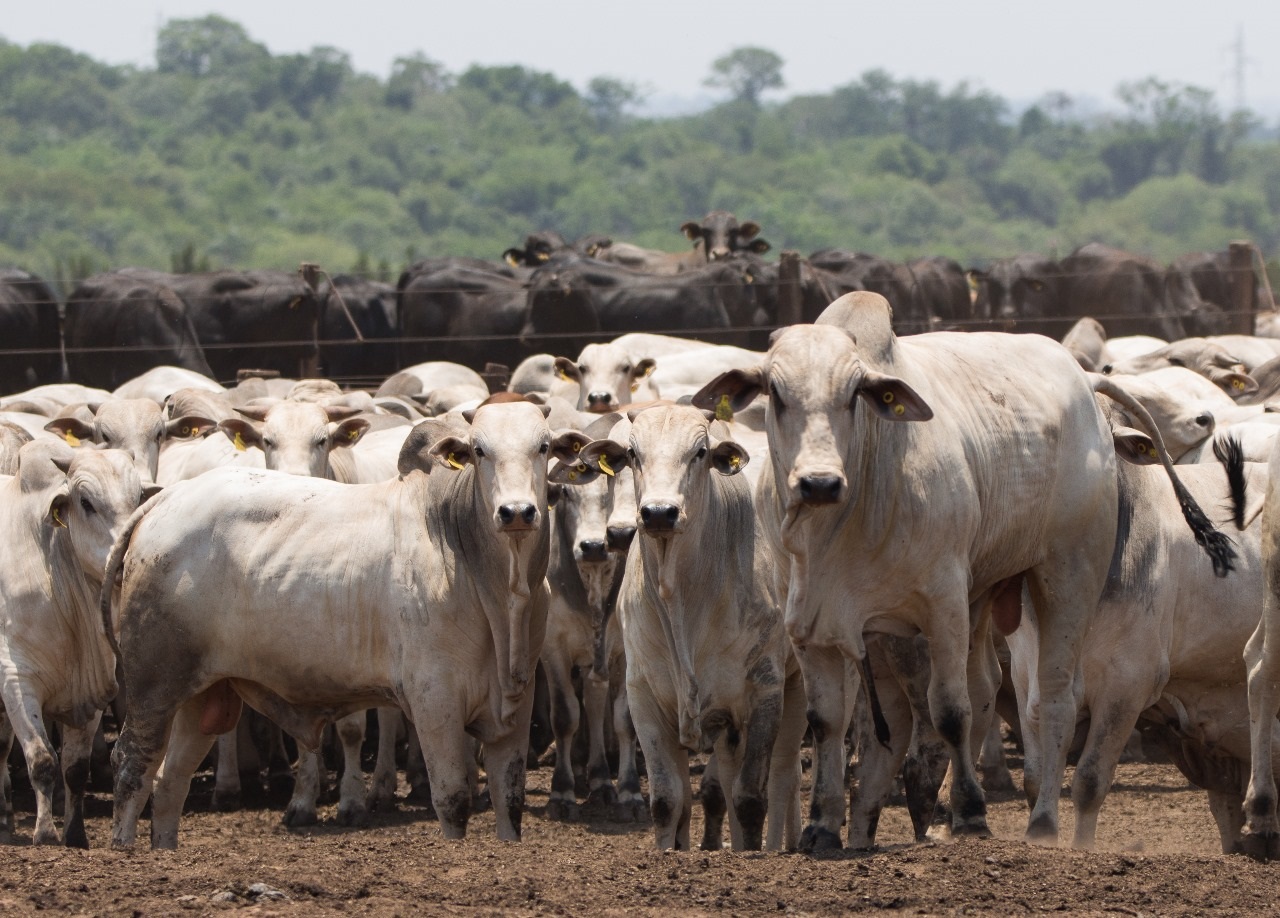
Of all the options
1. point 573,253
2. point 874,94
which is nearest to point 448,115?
point 874,94

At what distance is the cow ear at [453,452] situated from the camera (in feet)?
27.1

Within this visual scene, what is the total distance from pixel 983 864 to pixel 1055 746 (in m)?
1.48

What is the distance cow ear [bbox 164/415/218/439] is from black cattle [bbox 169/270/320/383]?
10206 mm

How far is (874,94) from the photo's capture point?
151 meters

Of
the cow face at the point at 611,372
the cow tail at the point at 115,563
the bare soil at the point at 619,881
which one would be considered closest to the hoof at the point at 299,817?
the cow tail at the point at 115,563

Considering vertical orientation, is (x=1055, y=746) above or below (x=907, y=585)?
below

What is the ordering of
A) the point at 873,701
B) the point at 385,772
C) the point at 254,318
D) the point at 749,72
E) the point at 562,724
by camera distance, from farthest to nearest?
the point at 749,72
the point at 254,318
the point at 562,724
the point at 385,772
the point at 873,701

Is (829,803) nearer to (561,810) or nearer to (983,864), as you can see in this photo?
(983,864)

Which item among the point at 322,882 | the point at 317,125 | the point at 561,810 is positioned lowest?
the point at 561,810

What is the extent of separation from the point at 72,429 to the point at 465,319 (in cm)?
1174

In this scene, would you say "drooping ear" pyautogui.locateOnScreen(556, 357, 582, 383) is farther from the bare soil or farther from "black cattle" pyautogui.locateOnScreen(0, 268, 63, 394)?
the bare soil

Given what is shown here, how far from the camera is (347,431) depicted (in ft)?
35.2

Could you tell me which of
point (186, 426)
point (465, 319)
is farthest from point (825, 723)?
point (465, 319)

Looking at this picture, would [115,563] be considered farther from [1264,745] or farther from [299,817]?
[1264,745]
